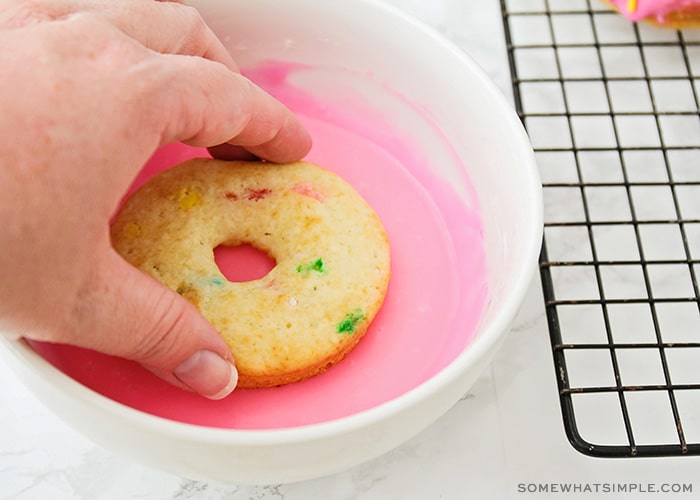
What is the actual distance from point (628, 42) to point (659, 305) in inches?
14.5

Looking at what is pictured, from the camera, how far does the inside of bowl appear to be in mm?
669

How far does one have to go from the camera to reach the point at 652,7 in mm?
945

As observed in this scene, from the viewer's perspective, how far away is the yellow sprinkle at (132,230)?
0.72 metres

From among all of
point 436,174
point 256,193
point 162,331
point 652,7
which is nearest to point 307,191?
point 256,193

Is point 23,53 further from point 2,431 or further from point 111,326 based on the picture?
point 2,431

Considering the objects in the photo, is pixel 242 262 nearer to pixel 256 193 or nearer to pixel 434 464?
pixel 256 193

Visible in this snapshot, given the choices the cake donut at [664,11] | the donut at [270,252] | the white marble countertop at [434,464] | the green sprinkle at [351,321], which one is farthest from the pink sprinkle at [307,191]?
the cake donut at [664,11]

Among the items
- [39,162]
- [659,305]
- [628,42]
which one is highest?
[39,162]

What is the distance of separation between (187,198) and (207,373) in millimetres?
218

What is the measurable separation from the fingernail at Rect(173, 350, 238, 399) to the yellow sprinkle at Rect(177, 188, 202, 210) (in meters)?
0.19

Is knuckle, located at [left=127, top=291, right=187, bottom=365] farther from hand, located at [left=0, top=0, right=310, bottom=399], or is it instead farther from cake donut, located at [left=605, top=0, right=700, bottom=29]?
cake donut, located at [left=605, top=0, right=700, bottom=29]

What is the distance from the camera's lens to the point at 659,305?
792 mm

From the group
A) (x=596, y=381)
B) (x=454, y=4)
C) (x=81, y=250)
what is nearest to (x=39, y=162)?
(x=81, y=250)

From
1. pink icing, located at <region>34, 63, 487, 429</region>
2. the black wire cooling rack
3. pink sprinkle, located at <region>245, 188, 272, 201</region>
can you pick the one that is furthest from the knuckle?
the black wire cooling rack
